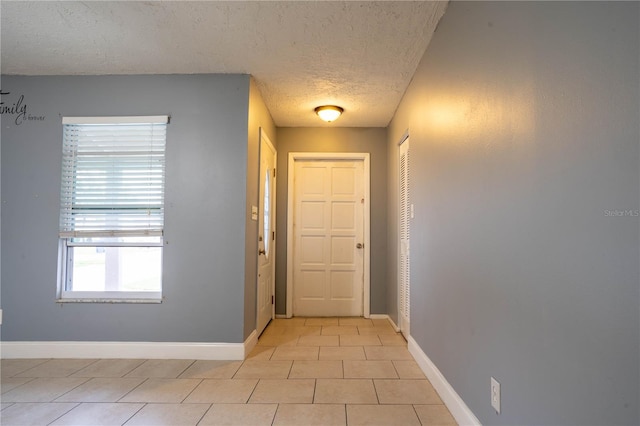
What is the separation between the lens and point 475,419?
1672 mm

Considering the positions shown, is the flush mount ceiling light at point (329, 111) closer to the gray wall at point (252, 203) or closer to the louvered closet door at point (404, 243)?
the gray wall at point (252, 203)

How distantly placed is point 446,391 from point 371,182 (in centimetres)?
280

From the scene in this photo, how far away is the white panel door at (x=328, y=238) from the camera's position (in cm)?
443

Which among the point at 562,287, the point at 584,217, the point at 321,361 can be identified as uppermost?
the point at 584,217

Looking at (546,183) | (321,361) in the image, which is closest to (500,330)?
(546,183)

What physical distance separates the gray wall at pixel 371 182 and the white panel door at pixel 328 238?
0.50 feet

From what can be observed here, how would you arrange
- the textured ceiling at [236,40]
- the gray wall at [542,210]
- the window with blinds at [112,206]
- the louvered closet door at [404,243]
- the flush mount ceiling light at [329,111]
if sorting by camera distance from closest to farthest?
the gray wall at [542,210] → the textured ceiling at [236,40] → the window with blinds at [112,206] → the louvered closet door at [404,243] → the flush mount ceiling light at [329,111]

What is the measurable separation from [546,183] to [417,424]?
1480 millimetres

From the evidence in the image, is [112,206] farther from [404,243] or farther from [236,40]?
[404,243]

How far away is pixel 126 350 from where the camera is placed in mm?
2893

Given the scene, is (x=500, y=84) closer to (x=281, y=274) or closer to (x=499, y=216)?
(x=499, y=216)

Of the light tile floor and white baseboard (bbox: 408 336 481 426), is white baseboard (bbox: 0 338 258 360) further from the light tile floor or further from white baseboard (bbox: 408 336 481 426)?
white baseboard (bbox: 408 336 481 426)

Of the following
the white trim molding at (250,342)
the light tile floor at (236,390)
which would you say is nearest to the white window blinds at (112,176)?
the light tile floor at (236,390)

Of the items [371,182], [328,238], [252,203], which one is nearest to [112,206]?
[252,203]
